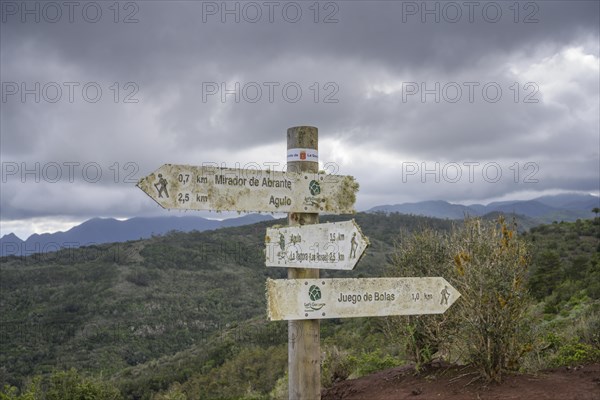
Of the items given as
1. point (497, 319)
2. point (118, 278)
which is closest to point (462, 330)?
point (497, 319)

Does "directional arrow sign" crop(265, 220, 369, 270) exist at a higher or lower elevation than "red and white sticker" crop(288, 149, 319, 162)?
lower

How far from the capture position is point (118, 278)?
5456cm

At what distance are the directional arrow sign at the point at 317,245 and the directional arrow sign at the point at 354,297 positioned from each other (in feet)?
0.66

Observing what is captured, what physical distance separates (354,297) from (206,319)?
132 feet

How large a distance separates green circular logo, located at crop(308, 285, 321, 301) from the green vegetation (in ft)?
7.78

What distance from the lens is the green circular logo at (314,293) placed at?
14.0ft

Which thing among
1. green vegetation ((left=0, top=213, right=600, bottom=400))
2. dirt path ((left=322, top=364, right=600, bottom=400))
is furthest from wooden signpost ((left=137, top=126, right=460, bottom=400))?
green vegetation ((left=0, top=213, right=600, bottom=400))

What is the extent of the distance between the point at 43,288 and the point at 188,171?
57599 millimetres

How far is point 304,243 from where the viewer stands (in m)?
4.51

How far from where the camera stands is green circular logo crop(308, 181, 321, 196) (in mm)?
4660

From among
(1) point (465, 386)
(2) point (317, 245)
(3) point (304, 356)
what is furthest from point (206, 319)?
(2) point (317, 245)

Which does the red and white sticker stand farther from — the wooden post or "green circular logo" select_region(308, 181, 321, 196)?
the wooden post

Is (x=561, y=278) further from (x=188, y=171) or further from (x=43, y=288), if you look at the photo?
(x=43, y=288)

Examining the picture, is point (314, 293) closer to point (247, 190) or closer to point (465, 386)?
point (247, 190)
